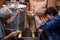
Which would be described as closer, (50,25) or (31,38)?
(50,25)

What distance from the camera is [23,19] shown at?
2883mm

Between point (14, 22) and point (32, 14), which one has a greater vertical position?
point (32, 14)

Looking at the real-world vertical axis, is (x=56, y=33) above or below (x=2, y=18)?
below

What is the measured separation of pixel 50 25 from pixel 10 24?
3.00 ft

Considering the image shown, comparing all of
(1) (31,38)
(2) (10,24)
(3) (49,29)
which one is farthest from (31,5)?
(3) (49,29)

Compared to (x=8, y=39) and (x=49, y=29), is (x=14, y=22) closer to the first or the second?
(x=8, y=39)

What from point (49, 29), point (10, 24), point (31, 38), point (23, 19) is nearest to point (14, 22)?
point (10, 24)

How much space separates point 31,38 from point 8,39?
1.14 ft

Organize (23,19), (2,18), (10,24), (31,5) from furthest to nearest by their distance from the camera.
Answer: (31,5), (23,19), (10,24), (2,18)

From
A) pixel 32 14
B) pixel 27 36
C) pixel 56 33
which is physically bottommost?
pixel 27 36

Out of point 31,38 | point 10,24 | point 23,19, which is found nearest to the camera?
point 31,38

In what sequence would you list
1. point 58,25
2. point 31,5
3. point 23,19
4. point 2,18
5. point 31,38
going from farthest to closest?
point 31,5 < point 23,19 < point 31,38 < point 2,18 < point 58,25

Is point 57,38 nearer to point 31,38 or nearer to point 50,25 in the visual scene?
point 50,25

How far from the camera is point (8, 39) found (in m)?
2.13
